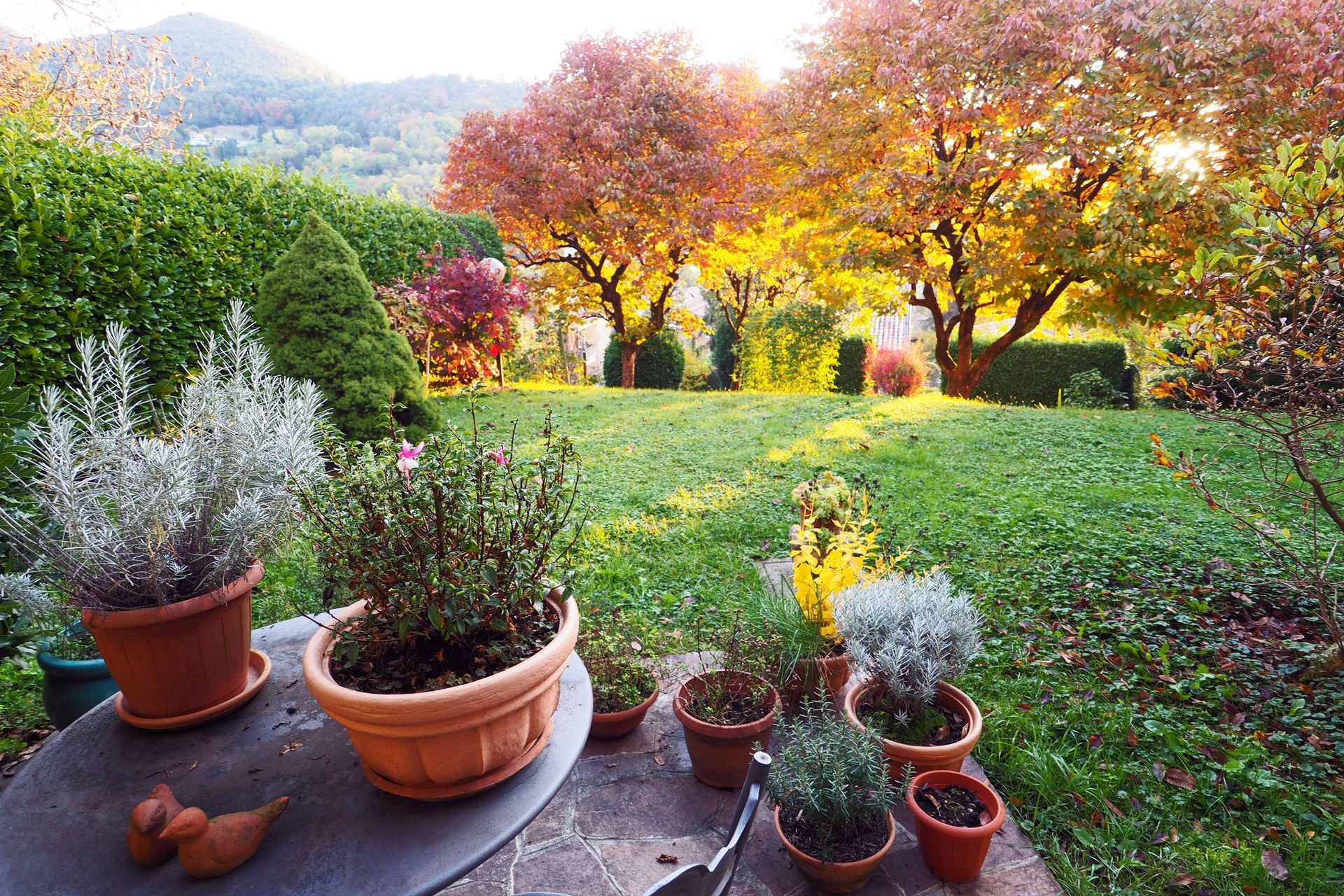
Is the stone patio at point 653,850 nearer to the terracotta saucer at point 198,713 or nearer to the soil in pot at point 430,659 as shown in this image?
the terracotta saucer at point 198,713

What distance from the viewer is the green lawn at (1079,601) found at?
2.02 m

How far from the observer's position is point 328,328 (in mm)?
5062

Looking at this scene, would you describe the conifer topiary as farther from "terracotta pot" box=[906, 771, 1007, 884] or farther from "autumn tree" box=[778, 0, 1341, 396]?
"autumn tree" box=[778, 0, 1341, 396]

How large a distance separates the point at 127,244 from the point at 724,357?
12.7 metres

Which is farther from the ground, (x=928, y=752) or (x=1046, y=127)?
(x=1046, y=127)

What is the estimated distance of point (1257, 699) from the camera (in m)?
2.53

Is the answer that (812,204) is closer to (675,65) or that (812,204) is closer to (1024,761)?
(675,65)

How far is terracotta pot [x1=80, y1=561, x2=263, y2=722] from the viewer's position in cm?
124

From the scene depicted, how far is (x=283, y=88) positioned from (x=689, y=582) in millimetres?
22122

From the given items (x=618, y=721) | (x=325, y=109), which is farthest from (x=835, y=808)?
(x=325, y=109)

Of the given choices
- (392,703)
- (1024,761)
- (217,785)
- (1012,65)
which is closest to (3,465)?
(217,785)

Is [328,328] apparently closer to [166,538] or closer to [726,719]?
[166,538]

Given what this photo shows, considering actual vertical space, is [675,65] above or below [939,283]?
above

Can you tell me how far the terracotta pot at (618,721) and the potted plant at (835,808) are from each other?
637 millimetres
